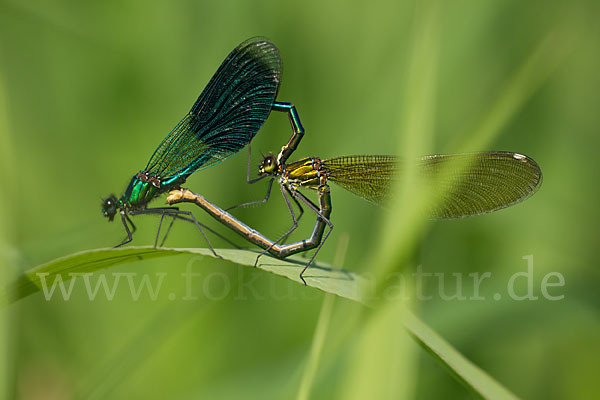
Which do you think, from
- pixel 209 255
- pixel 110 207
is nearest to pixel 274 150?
pixel 110 207

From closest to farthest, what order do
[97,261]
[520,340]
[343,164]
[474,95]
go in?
[97,261] < [520,340] < [343,164] < [474,95]

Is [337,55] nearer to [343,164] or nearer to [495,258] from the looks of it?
[343,164]

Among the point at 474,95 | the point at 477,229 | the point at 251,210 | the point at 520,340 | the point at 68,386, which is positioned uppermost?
the point at 474,95

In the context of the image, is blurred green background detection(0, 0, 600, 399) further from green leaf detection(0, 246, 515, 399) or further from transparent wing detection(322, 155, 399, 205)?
green leaf detection(0, 246, 515, 399)

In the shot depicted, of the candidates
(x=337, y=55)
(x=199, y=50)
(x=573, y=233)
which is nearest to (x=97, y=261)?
(x=199, y=50)

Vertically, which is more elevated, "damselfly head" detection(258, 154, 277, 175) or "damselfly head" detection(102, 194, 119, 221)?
"damselfly head" detection(258, 154, 277, 175)

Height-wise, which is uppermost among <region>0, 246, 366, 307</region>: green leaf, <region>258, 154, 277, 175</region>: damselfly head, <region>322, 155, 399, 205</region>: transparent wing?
<region>322, 155, 399, 205</region>: transparent wing

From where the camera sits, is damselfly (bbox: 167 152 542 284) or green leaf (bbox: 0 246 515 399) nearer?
green leaf (bbox: 0 246 515 399)

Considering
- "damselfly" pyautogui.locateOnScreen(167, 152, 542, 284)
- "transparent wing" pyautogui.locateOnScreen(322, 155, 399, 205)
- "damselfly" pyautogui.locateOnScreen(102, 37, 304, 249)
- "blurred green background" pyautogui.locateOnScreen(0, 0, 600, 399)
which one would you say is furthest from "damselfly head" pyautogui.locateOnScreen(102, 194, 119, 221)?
"transparent wing" pyautogui.locateOnScreen(322, 155, 399, 205)
